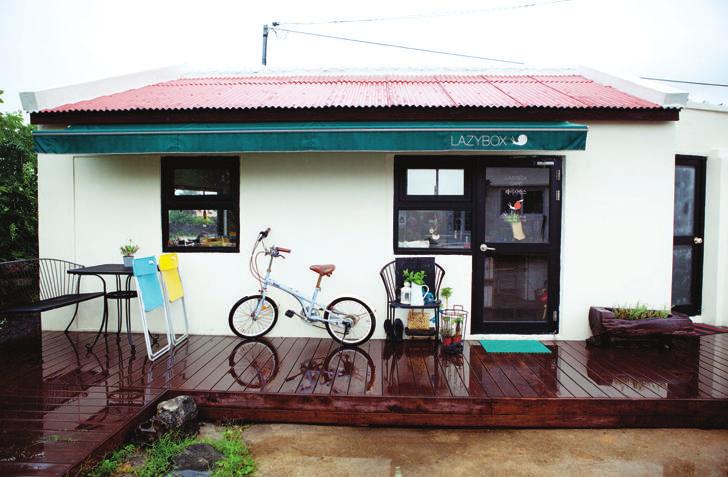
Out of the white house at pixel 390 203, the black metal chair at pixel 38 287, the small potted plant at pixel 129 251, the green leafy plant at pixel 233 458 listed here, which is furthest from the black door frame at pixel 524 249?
the black metal chair at pixel 38 287

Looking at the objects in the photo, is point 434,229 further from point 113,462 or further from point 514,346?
point 113,462

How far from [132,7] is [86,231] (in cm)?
1090

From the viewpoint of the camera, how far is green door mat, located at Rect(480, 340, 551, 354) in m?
4.39

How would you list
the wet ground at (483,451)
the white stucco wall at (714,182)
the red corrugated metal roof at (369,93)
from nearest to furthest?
the wet ground at (483,451), the red corrugated metal roof at (369,93), the white stucco wall at (714,182)

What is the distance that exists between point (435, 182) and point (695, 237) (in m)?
4.45

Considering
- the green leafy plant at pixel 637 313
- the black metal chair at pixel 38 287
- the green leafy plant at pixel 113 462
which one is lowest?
the green leafy plant at pixel 113 462

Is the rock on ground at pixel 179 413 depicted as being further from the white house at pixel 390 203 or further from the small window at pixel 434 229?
the small window at pixel 434 229

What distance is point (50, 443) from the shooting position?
250 centimetres

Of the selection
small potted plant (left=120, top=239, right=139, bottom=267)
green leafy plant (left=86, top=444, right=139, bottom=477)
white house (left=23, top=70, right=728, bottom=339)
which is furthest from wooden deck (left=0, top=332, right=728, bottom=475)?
small potted plant (left=120, top=239, right=139, bottom=267)

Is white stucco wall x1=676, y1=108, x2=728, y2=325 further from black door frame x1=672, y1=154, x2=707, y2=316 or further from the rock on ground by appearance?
the rock on ground

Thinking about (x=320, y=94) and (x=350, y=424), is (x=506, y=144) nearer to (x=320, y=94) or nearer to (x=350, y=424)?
(x=320, y=94)

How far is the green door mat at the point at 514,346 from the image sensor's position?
14.4 feet

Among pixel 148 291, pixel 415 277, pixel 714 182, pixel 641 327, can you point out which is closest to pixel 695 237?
pixel 714 182

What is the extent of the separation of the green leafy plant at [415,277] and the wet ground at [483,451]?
5.45 ft
